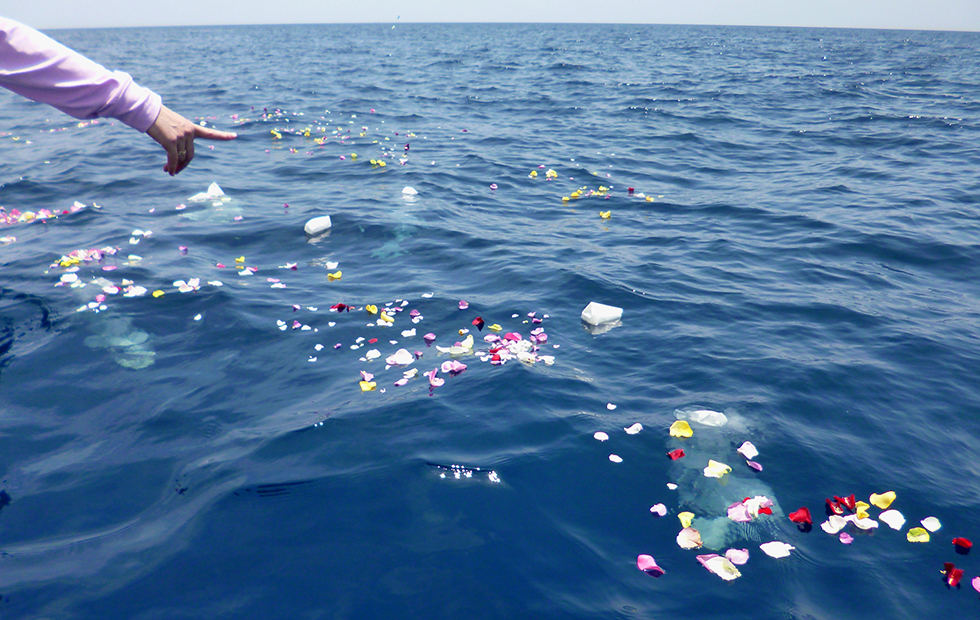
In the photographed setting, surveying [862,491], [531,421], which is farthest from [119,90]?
[862,491]

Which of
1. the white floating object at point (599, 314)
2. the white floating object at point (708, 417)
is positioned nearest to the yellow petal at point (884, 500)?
the white floating object at point (708, 417)

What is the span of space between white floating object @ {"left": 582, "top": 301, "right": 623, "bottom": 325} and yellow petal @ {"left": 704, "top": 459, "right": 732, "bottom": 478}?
91.0 inches

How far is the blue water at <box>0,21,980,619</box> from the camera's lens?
335 cm

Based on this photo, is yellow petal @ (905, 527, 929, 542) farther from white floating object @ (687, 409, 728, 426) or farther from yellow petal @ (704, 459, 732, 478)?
white floating object @ (687, 409, 728, 426)

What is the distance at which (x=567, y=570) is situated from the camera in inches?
134

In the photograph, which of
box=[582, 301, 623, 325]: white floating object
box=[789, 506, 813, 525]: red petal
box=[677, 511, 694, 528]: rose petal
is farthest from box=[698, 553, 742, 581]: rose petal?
box=[582, 301, 623, 325]: white floating object

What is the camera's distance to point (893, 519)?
150 inches

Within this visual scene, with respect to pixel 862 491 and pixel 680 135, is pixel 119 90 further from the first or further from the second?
pixel 680 135

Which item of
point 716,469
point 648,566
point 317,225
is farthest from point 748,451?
point 317,225

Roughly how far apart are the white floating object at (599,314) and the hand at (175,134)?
178 inches

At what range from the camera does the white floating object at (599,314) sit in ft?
20.6

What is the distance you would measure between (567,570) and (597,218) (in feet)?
24.5

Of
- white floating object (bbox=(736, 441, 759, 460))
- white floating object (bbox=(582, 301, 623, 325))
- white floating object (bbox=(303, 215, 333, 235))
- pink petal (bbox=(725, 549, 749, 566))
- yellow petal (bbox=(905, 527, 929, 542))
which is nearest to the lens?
pink petal (bbox=(725, 549, 749, 566))

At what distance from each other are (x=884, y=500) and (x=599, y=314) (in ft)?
10.1
